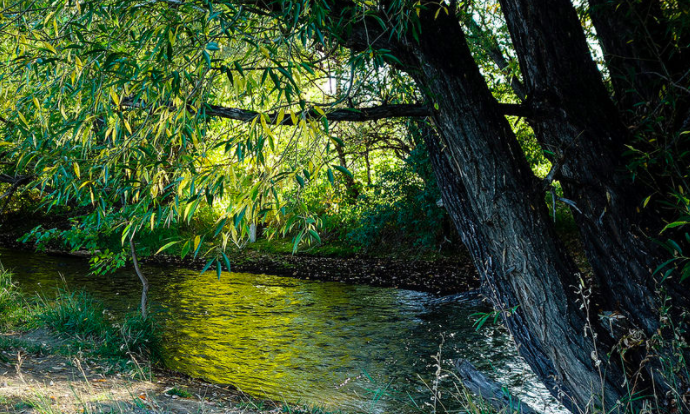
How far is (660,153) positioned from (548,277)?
3.59ft

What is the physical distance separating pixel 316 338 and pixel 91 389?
4491mm

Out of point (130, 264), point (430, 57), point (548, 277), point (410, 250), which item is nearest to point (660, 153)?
point (548, 277)

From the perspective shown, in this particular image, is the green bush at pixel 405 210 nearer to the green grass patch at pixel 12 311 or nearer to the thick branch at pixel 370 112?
the green grass patch at pixel 12 311

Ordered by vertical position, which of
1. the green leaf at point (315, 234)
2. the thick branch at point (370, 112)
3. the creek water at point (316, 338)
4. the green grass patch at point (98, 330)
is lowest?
the creek water at point (316, 338)

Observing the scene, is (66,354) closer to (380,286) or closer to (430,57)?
(430,57)

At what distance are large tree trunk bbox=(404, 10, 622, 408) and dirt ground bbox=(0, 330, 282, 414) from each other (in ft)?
7.74

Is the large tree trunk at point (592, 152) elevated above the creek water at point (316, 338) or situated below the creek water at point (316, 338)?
above

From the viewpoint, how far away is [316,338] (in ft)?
29.8

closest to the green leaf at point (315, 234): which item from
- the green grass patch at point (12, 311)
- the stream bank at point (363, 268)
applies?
the green grass patch at point (12, 311)

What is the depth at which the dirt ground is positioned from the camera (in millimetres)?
4434

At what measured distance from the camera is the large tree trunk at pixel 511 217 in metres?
3.43

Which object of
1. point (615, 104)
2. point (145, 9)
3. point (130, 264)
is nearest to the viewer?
point (145, 9)

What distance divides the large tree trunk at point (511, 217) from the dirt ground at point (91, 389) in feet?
7.74

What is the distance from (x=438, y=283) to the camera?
1330 centimetres
